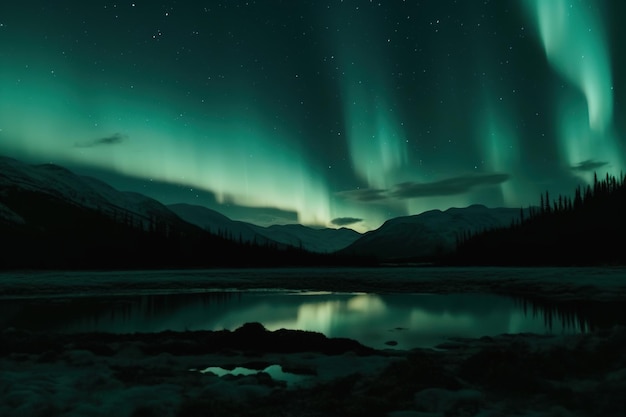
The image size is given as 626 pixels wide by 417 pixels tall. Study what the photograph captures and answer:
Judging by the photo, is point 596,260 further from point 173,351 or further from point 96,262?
point 96,262

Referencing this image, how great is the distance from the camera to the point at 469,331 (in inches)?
962

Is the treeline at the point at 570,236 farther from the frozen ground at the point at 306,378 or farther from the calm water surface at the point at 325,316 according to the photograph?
the frozen ground at the point at 306,378

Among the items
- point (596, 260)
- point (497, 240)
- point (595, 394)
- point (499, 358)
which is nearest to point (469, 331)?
point (499, 358)

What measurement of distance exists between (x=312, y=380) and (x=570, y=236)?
455 feet

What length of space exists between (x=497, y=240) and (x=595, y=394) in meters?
183

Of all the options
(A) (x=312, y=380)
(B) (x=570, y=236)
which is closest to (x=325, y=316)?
(A) (x=312, y=380)

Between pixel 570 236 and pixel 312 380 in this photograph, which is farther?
pixel 570 236

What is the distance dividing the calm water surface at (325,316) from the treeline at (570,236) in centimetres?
8294

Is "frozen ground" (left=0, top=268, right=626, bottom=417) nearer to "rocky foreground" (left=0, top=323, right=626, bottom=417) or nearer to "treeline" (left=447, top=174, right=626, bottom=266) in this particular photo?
"rocky foreground" (left=0, top=323, right=626, bottom=417)

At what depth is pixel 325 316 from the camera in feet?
106

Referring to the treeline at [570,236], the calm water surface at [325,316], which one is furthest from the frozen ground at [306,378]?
the treeline at [570,236]

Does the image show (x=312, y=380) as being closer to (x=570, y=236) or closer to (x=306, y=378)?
(x=306, y=378)

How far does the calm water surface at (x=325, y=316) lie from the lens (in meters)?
24.7

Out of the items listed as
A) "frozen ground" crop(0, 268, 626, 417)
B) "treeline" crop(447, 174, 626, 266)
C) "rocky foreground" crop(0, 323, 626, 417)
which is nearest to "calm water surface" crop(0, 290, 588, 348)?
"frozen ground" crop(0, 268, 626, 417)
